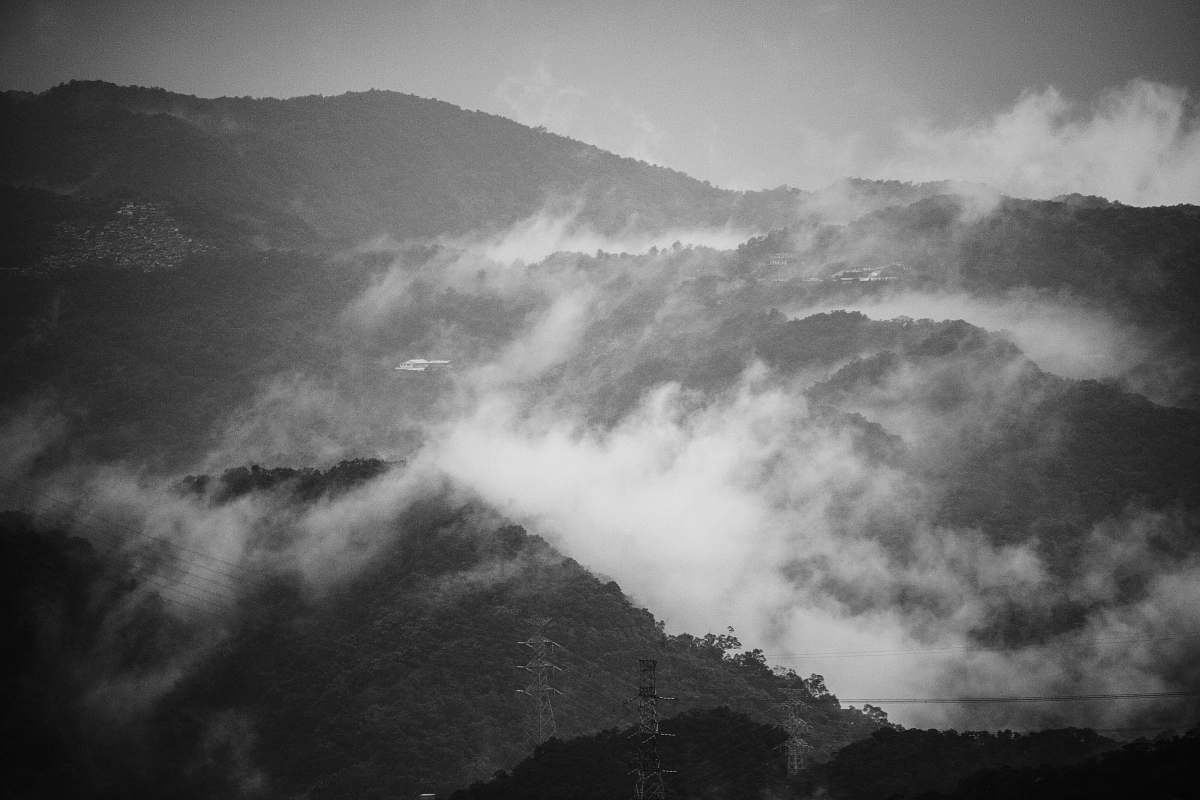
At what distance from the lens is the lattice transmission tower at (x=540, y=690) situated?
60000 millimetres

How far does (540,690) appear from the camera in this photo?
6169cm

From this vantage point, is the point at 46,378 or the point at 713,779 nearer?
the point at 713,779

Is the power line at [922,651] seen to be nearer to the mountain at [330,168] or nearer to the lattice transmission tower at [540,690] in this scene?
the lattice transmission tower at [540,690]

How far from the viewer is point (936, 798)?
4475 centimetres

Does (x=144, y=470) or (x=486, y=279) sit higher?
(x=486, y=279)

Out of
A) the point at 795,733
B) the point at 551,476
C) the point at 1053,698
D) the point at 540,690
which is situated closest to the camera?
the point at 795,733

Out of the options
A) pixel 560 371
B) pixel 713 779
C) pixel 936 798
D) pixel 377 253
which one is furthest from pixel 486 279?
pixel 936 798

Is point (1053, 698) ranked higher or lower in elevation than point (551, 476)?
lower

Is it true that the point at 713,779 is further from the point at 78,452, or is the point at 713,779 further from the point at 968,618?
the point at 78,452

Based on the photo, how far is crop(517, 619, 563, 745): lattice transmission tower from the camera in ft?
197

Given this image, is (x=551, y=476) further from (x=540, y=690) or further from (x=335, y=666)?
(x=540, y=690)

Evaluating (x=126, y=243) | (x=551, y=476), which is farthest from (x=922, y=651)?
(x=126, y=243)

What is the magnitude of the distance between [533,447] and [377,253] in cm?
5127

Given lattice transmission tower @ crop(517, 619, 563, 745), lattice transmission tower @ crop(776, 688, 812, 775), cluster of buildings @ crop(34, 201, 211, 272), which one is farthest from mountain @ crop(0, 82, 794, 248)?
lattice transmission tower @ crop(776, 688, 812, 775)
